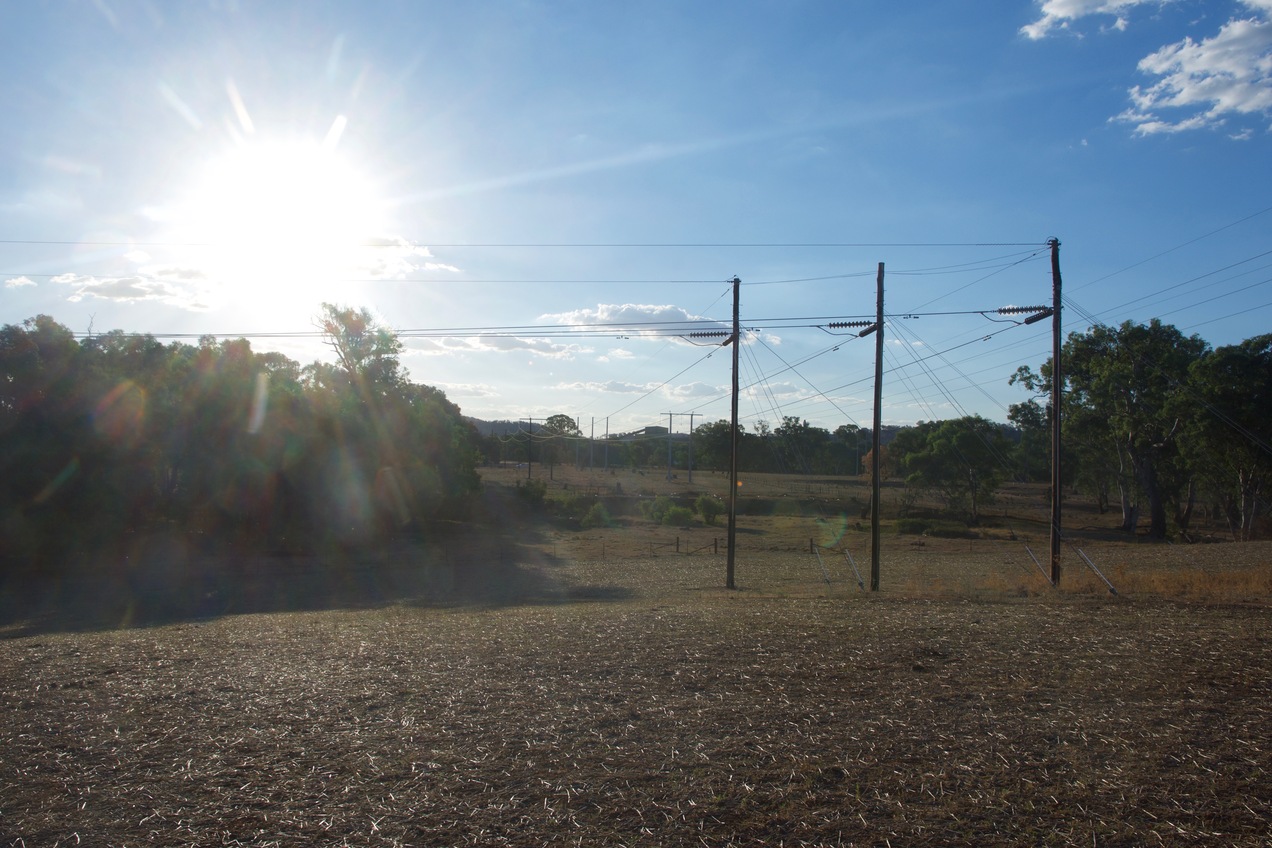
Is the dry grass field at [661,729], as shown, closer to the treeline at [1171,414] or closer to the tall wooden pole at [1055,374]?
the tall wooden pole at [1055,374]

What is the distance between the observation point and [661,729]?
729 centimetres

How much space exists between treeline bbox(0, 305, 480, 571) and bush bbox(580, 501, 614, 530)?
8.72 meters

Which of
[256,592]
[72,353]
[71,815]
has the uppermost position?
[72,353]

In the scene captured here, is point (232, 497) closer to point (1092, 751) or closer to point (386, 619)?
point (386, 619)

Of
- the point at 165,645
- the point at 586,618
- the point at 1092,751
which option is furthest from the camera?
the point at 586,618

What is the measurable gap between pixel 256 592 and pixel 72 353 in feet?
41.3

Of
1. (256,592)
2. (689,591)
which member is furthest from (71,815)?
(256,592)

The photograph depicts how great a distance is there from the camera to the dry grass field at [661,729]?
5449 millimetres

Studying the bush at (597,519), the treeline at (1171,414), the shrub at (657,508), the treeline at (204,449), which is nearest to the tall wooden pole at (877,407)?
the treeline at (1171,414)

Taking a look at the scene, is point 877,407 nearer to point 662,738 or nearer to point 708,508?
point 662,738

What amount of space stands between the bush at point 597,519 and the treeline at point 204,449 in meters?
8.72

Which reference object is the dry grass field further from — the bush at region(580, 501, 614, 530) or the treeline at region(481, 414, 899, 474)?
the treeline at region(481, 414, 899, 474)

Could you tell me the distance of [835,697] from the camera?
8.19 metres

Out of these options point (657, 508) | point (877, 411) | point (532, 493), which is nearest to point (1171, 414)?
point (877, 411)
